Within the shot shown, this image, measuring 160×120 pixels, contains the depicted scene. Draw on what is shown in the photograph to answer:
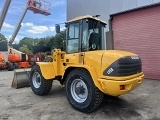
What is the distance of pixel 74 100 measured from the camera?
521 cm

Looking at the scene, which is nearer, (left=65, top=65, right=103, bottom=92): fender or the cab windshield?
(left=65, top=65, right=103, bottom=92): fender

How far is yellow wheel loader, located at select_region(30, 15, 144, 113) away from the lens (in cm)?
448

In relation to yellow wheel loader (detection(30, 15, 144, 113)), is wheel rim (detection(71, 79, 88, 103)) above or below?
below

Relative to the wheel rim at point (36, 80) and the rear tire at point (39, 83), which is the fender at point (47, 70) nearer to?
the rear tire at point (39, 83)

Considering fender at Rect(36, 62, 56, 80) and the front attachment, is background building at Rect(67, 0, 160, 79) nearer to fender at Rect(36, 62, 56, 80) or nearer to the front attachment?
the front attachment

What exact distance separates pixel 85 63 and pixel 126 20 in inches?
284

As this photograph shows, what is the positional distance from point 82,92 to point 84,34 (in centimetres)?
156

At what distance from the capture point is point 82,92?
16.8 feet

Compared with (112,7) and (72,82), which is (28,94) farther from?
(112,7)

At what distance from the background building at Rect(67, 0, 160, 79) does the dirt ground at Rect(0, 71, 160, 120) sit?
3.73 metres

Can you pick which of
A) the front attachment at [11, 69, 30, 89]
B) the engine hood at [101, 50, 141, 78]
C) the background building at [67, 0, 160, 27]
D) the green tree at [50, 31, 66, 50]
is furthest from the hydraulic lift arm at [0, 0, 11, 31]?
the engine hood at [101, 50, 141, 78]

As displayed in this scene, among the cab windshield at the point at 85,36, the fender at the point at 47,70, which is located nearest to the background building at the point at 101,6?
the cab windshield at the point at 85,36

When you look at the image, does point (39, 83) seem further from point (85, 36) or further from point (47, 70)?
point (85, 36)

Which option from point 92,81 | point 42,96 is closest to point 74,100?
point 92,81
